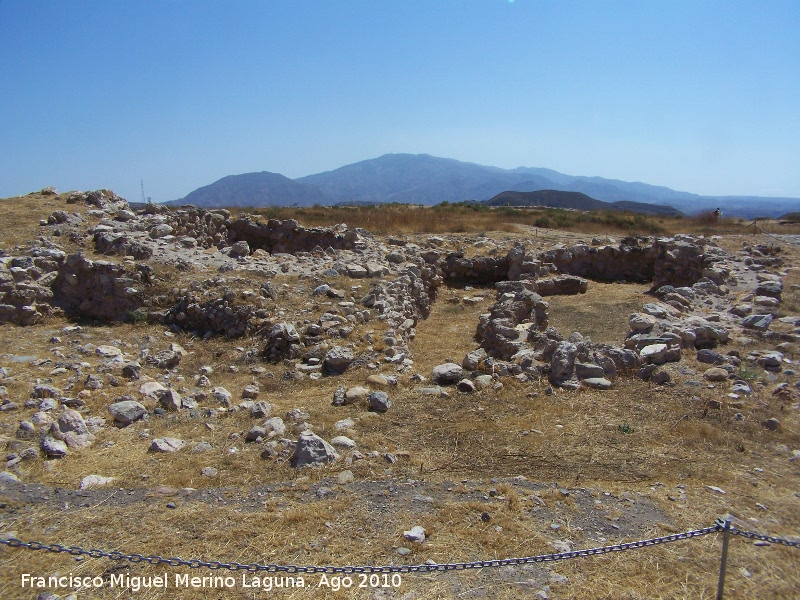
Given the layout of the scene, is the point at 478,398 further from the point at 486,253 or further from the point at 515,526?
the point at 486,253

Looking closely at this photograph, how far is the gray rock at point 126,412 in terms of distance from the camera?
6.69m

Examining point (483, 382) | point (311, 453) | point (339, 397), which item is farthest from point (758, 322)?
point (311, 453)

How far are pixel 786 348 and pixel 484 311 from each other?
6970 mm

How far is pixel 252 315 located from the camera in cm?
1043

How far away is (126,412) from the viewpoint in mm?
6730

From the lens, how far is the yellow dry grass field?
4062 millimetres

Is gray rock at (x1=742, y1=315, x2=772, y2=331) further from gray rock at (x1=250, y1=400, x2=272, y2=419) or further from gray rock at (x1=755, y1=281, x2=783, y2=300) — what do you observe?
gray rock at (x1=250, y1=400, x2=272, y2=419)

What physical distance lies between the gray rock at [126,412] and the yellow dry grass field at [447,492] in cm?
16

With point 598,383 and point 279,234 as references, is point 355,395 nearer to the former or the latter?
point 598,383

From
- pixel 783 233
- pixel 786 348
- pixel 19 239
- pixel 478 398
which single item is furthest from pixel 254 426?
pixel 783 233

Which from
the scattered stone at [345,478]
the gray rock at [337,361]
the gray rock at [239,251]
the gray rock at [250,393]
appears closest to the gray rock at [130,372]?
the gray rock at [250,393]

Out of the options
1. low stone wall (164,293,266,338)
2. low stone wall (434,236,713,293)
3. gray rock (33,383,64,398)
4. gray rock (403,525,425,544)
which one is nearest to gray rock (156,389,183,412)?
gray rock (33,383,64,398)

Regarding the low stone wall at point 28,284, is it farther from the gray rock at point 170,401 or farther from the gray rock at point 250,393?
the gray rock at point 250,393

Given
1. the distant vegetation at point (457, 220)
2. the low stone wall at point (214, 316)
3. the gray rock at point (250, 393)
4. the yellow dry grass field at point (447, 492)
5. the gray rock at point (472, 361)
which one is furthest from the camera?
the distant vegetation at point (457, 220)
